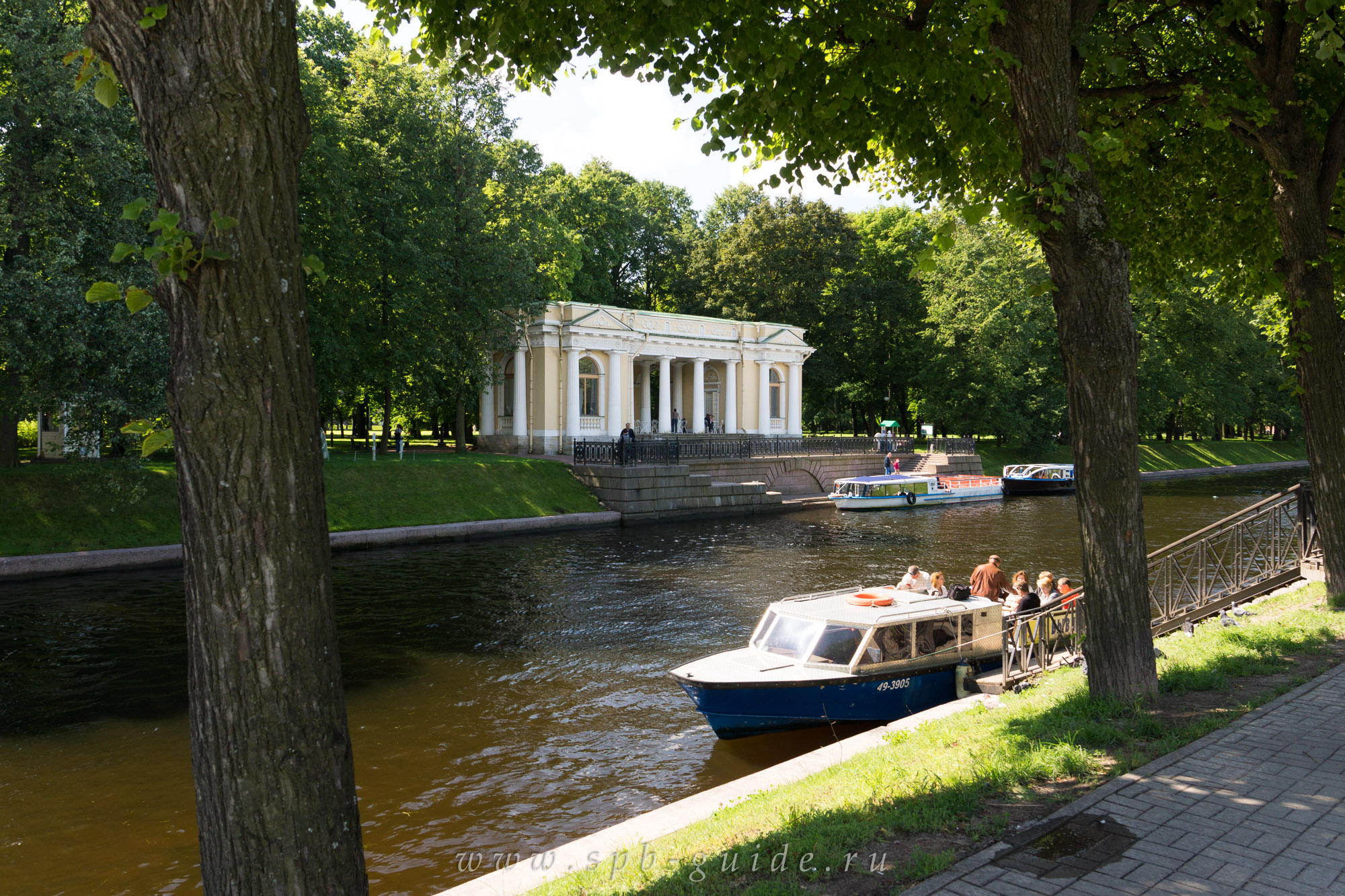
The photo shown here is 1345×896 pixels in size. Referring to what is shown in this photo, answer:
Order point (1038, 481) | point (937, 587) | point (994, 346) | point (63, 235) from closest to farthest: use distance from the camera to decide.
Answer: point (937, 587), point (63, 235), point (1038, 481), point (994, 346)

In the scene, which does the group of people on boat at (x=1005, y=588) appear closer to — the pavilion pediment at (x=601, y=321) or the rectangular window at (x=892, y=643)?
the rectangular window at (x=892, y=643)

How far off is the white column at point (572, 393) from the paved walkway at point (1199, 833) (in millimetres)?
37467

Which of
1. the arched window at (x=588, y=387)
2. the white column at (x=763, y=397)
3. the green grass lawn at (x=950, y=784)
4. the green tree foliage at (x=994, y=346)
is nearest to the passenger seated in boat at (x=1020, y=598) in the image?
the green grass lawn at (x=950, y=784)

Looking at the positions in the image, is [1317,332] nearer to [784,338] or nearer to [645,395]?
[645,395]

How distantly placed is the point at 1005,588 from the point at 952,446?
40.7m

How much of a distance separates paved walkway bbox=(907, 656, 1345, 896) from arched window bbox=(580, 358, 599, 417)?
38843mm

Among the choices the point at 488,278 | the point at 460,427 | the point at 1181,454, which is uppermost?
the point at 488,278

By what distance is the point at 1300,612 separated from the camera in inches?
436

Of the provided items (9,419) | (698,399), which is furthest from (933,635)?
(698,399)

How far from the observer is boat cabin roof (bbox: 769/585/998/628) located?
38.3 ft

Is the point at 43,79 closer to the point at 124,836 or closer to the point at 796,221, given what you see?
the point at 124,836

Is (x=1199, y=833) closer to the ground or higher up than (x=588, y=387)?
closer to the ground

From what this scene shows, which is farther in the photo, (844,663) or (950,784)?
(844,663)

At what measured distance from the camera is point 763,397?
5362 centimetres
